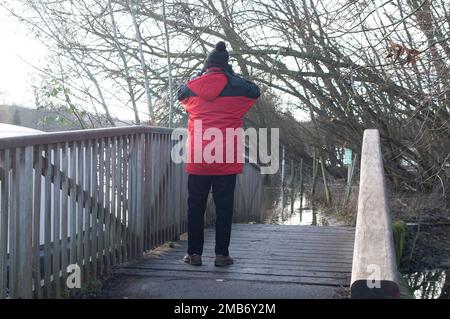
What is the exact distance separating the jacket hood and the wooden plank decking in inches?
53.7

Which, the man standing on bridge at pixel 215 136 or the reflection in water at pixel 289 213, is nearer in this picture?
the man standing on bridge at pixel 215 136

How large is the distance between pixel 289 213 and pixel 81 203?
13.3 m

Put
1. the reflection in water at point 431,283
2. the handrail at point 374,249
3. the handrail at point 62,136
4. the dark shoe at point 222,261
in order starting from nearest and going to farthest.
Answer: the handrail at point 374,249
the handrail at point 62,136
the dark shoe at point 222,261
the reflection in water at point 431,283

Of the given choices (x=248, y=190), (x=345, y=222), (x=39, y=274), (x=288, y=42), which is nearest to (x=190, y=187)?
(x=39, y=274)

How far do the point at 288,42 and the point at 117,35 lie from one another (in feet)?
11.3

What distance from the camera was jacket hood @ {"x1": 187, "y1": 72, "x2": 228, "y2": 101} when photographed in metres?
4.59

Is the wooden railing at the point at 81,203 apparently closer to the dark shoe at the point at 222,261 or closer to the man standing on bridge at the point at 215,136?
the man standing on bridge at the point at 215,136

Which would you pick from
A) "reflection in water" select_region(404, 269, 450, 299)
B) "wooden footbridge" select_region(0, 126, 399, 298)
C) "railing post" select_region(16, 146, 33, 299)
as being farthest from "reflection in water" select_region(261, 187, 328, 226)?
"railing post" select_region(16, 146, 33, 299)

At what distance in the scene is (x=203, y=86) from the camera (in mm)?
4609

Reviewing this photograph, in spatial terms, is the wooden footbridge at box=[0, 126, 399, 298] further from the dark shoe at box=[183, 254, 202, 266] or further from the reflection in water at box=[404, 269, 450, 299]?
the reflection in water at box=[404, 269, 450, 299]

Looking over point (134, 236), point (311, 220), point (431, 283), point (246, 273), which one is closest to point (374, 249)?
point (246, 273)

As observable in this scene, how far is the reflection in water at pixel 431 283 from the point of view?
830 centimetres

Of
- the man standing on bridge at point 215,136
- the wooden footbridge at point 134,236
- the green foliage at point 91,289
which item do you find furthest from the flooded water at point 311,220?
the green foliage at point 91,289

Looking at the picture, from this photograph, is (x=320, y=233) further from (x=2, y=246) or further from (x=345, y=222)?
(x=2, y=246)
